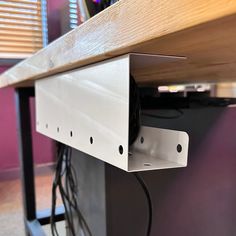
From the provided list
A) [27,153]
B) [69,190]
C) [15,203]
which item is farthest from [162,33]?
[15,203]

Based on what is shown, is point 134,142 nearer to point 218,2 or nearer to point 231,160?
point 218,2

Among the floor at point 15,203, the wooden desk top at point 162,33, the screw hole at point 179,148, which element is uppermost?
the wooden desk top at point 162,33

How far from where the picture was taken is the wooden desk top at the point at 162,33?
201 mm

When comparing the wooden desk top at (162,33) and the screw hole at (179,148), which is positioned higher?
the wooden desk top at (162,33)

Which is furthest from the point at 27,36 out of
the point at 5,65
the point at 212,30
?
the point at 212,30

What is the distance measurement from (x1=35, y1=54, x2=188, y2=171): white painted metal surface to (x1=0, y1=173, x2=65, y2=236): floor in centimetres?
89

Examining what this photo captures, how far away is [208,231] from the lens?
0.88m

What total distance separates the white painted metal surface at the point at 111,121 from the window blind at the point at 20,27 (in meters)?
2.02

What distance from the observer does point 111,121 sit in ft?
1.16

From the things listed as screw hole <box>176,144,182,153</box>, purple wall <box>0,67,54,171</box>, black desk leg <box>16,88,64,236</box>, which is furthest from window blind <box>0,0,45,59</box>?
screw hole <box>176,144,182,153</box>

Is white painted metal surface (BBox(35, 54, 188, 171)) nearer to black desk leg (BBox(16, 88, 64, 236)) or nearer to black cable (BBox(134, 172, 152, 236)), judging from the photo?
black cable (BBox(134, 172, 152, 236))

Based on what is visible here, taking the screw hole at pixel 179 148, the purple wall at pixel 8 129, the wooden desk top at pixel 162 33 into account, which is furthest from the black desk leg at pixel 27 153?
the purple wall at pixel 8 129

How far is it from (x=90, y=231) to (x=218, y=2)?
774 millimetres

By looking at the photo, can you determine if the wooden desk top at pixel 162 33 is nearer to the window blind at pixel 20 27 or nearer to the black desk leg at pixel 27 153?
the black desk leg at pixel 27 153
